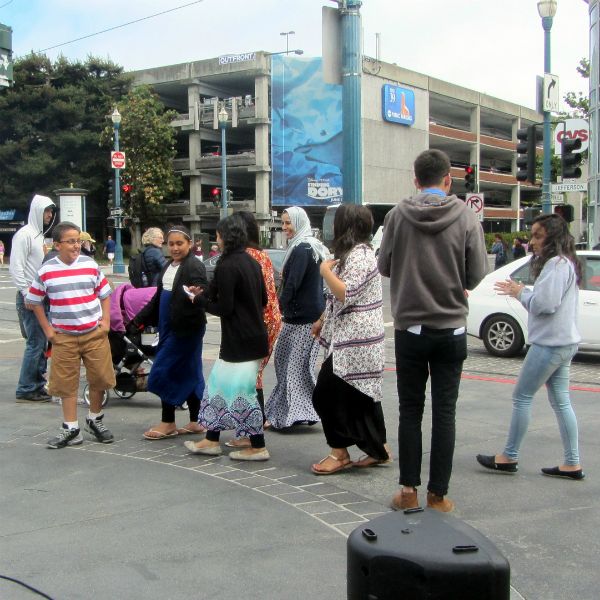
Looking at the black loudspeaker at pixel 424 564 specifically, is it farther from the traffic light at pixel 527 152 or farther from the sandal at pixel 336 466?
the traffic light at pixel 527 152

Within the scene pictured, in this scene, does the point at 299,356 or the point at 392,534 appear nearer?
the point at 392,534

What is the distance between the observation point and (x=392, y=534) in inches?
86.7

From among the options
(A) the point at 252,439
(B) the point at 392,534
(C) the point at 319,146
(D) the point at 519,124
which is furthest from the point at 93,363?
(D) the point at 519,124

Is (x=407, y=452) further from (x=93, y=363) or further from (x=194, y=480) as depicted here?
(x=93, y=363)

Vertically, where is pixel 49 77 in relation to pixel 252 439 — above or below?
above

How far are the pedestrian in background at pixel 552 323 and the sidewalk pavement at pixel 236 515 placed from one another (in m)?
0.36

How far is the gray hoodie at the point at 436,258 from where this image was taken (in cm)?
444

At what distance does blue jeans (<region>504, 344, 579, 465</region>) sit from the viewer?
5.30 m

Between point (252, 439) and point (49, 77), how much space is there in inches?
1957

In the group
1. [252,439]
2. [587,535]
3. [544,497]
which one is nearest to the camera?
[587,535]

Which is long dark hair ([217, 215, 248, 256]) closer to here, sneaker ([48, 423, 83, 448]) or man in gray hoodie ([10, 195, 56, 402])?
sneaker ([48, 423, 83, 448])

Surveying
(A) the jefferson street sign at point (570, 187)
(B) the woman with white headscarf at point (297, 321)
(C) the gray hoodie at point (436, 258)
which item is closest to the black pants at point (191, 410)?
(B) the woman with white headscarf at point (297, 321)

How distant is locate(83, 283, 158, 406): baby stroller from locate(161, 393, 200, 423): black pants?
118 cm

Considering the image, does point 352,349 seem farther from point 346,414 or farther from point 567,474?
point 567,474
